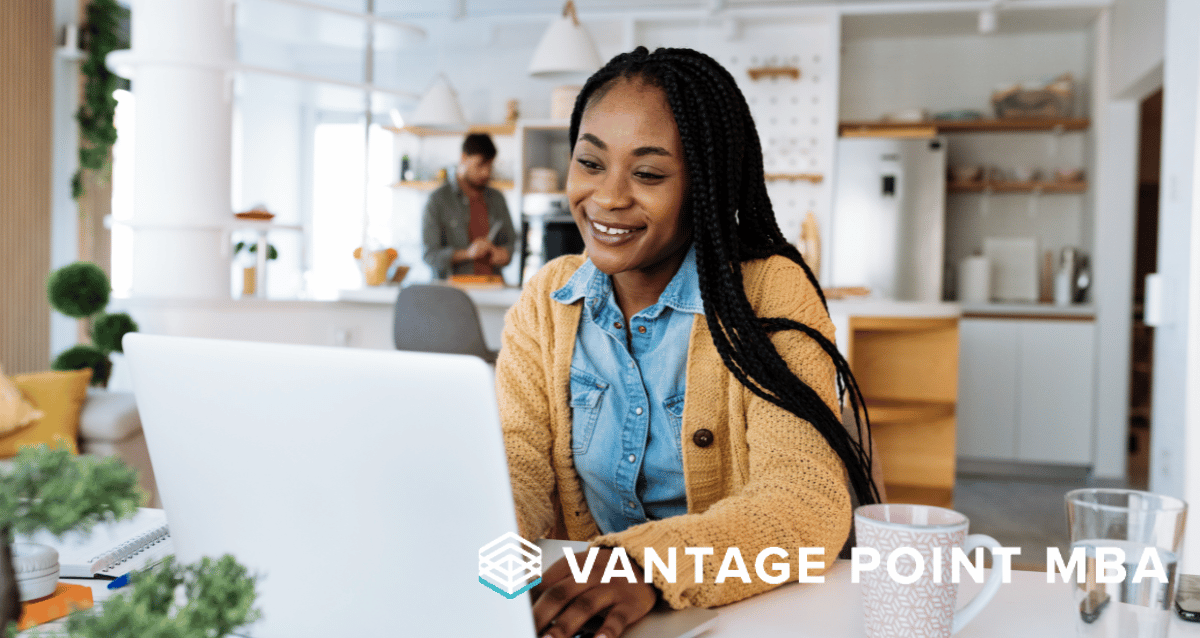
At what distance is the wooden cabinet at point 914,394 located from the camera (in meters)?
3.20

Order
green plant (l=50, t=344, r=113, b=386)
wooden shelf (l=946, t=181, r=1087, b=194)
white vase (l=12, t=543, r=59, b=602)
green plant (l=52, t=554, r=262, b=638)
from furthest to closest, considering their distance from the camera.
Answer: wooden shelf (l=946, t=181, r=1087, b=194) < green plant (l=50, t=344, r=113, b=386) < white vase (l=12, t=543, r=59, b=602) < green plant (l=52, t=554, r=262, b=638)

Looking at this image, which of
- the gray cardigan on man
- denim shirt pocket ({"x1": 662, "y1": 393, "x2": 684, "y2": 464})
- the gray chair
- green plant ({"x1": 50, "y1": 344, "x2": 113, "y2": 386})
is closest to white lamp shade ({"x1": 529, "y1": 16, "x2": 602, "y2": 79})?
the gray cardigan on man

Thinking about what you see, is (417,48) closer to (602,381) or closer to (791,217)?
(791,217)

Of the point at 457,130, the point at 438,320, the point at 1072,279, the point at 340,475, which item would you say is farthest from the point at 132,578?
the point at 457,130

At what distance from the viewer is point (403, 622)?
1.92 feet

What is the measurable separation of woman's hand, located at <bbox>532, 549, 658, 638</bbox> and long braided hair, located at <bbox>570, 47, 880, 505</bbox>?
1.01 ft

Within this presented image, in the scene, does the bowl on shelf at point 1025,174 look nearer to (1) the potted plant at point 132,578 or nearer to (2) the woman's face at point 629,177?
(2) the woman's face at point 629,177

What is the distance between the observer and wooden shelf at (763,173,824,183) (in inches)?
207

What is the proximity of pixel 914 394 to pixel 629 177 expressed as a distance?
2490 millimetres

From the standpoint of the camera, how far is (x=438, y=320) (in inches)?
122

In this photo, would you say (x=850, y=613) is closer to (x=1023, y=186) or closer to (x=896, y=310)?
(x=896, y=310)

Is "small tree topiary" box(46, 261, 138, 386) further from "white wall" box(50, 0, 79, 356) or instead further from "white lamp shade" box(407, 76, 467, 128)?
"white wall" box(50, 0, 79, 356)

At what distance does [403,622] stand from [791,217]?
506 centimetres

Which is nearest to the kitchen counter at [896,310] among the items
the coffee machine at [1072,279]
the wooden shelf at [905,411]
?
the wooden shelf at [905,411]
